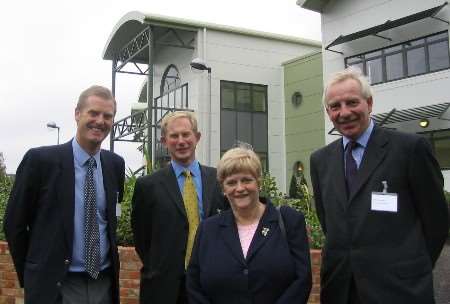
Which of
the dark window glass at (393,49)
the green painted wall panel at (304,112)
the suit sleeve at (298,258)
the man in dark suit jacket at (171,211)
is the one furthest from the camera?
the green painted wall panel at (304,112)

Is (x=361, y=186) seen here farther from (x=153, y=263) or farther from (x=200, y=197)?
(x=153, y=263)

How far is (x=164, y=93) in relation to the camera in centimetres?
2691

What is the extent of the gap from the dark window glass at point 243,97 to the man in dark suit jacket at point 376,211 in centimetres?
2159

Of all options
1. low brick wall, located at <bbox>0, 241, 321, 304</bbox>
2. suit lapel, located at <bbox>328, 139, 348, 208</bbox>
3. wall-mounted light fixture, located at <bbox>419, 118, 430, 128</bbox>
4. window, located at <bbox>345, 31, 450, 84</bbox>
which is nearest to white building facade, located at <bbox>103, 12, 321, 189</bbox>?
window, located at <bbox>345, 31, 450, 84</bbox>

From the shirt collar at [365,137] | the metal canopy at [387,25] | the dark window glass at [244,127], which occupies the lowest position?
the shirt collar at [365,137]

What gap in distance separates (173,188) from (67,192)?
74 centimetres

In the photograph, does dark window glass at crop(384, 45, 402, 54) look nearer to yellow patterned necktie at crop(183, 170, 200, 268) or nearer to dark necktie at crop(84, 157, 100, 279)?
yellow patterned necktie at crop(183, 170, 200, 268)

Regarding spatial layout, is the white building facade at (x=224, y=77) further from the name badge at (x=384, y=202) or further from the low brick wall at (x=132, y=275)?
the name badge at (x=384, y=202)

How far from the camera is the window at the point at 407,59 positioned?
17.7 metres

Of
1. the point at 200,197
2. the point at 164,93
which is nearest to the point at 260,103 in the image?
the point at 164,93

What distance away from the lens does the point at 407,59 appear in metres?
18.7

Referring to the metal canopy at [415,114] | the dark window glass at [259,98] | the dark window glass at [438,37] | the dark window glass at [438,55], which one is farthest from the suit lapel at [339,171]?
the dark window glass at [259,98]

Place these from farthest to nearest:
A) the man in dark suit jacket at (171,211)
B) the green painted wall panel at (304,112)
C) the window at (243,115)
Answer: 1. the window at (243,115)
2. the green painted wall panel at (304,112)
3. the man in dark suit jacket at (171,211)

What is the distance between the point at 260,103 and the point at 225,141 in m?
3.00
